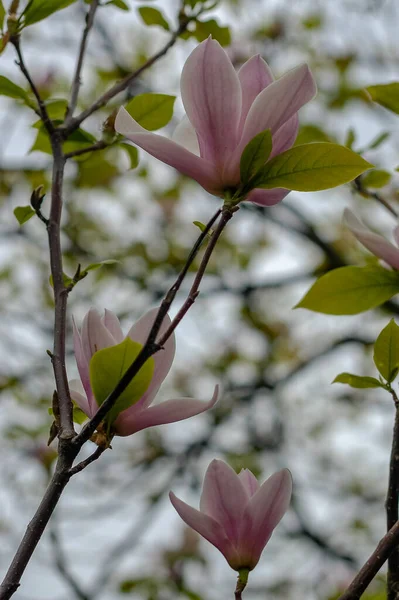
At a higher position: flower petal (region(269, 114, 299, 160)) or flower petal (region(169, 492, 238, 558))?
flower petal (region(269, 114, 299, 160))

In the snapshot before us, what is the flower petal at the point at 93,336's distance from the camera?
59 cm

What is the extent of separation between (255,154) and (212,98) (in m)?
0.06

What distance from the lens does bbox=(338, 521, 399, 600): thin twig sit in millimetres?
537

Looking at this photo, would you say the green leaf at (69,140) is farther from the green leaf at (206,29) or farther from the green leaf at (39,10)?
the green leaf at (206,29)

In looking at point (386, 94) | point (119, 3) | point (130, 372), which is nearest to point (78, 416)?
point (130, 372)

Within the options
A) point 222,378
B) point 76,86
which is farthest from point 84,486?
point 76,86

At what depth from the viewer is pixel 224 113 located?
1.92 ft

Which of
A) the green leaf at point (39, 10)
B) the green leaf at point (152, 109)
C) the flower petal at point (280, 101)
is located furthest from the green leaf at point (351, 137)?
the flower petal at point (280, 101)

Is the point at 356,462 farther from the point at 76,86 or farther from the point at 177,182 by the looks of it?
the point at 76,86

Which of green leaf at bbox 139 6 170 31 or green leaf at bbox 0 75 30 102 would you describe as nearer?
green leaf at bbox 0 75 30 102

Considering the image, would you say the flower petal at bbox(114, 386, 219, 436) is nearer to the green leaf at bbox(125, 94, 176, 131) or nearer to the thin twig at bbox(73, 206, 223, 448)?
the thin twig at bbox(73, 206, 223, 448)

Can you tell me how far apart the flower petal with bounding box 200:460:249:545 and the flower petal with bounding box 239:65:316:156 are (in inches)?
11.2

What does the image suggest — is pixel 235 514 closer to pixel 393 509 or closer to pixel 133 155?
pixel 393 509

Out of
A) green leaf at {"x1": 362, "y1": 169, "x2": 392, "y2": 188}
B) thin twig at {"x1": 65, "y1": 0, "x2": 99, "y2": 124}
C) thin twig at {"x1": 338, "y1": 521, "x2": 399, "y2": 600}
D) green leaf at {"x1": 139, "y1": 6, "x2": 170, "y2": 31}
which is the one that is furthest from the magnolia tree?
green leaf at {"x1": 139, "y1": 6, "x2": 170, "y2": 31}
